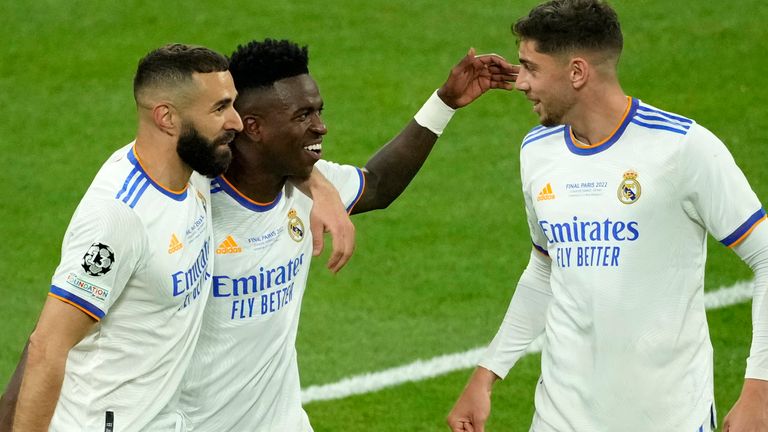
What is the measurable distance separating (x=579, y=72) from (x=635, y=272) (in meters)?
0.86

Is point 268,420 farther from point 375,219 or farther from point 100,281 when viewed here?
point 375,219

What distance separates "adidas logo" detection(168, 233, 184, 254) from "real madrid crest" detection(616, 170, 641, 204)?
1743 millimetres

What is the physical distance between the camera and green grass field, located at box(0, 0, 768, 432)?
379 inches

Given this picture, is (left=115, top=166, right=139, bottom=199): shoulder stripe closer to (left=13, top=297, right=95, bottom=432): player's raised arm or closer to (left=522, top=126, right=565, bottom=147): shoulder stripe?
(left=13, top=297, right=95, bottom=432): player's raised arm

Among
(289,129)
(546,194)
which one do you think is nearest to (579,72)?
(546,194)

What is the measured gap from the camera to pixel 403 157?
22.6 feet

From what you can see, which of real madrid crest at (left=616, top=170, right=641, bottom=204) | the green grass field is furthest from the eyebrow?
the green grass field

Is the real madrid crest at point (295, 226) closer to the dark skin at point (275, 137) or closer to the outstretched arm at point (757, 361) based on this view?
the dark skin at point (275, 137)

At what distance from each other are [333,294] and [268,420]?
13.5ft

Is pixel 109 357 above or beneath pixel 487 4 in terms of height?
above

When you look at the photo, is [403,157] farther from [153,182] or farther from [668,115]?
[153,182]

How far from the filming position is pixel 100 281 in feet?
17.5

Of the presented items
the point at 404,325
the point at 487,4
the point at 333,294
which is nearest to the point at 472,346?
the point at 404,325

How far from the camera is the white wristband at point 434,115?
6852 mm
